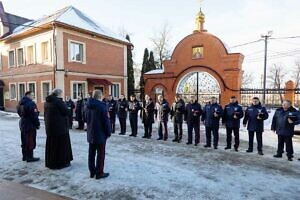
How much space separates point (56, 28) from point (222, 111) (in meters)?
13.9

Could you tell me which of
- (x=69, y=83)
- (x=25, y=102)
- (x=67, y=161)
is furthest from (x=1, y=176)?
(x=69, y=83)

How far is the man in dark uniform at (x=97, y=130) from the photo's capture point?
208 inches

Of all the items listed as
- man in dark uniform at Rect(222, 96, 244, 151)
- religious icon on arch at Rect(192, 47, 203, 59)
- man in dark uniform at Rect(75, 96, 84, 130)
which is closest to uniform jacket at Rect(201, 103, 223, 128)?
man in dark uniform at Rect(222, 96, 244, 151)

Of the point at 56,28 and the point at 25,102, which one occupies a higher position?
the point at 56,28

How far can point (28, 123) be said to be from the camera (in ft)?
21.6

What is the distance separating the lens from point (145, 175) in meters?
5.61

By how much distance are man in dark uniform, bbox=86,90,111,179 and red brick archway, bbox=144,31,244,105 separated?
535 inches

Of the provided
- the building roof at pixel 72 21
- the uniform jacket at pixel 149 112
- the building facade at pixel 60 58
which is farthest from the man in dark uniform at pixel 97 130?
the building roof at pixel 72 21

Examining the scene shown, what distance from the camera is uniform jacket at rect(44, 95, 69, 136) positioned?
5.90m

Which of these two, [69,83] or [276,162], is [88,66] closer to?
[69,83]

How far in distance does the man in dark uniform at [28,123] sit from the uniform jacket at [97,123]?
206cm

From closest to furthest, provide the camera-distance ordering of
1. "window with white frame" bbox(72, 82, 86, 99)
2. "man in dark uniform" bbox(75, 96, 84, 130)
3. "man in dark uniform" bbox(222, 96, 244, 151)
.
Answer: "man in dark uniform" bbox(222, 96, 244, 151) < "man in dark uniform" bbox(75, 96, 84, 130) < "window with white frame" bbox(72, 82, 86, 99)

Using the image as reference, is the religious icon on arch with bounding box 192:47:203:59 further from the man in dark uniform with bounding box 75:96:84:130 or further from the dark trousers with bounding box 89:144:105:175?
the dark trousers with bounding box 89:144:105:175

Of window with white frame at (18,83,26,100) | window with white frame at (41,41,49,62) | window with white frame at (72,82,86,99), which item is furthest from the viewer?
window with white frame at (18,83,26,100)
